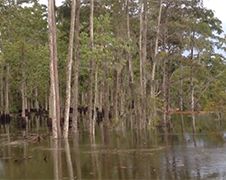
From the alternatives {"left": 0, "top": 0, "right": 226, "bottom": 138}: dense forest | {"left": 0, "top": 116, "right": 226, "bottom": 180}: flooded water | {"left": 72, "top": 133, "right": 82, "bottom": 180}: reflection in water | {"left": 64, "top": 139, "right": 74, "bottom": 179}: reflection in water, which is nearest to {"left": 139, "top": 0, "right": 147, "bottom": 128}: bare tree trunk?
{"left": 0, "top": 0, "right": 226, "bottom": 138}: dense forest

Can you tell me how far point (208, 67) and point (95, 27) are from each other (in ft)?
94.0

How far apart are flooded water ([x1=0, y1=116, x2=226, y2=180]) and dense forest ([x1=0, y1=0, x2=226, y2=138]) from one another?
4739mm

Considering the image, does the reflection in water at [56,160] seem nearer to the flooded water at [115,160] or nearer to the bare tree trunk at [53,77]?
the flooded water at [115,160]

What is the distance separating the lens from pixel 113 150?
18.5 metres

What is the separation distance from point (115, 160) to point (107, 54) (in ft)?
49.1

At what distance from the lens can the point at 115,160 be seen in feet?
50.8

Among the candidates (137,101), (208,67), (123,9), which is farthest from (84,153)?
(208,67)

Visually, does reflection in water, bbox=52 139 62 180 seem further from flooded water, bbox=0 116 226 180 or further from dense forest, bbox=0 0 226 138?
dense forest, bbox=0 0 226 138

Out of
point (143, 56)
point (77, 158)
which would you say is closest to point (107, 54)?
point (143, 56)

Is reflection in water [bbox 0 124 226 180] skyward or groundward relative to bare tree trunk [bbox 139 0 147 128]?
groundward

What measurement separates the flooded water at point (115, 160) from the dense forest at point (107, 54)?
4739mm

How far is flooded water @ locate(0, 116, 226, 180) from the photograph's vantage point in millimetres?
12906

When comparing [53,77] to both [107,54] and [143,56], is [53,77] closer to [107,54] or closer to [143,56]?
[107,54]

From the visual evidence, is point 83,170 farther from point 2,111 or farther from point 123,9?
point 2,111
